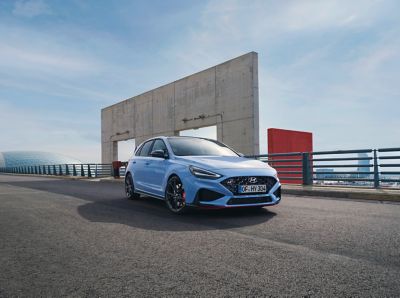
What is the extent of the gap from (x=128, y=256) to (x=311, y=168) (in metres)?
9.94

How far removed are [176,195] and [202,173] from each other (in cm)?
79

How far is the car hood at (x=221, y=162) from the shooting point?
19.1 ft

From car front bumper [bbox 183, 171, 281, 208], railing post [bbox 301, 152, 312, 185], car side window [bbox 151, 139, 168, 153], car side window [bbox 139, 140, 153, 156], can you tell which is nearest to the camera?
car front bumper [bbox 183, 171, 281, 208]

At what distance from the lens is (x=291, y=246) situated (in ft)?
12.2

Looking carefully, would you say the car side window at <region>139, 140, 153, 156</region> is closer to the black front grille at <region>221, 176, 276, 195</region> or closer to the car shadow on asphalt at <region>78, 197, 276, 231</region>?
the car shadow on asphalt at <region>78, 197, 276, 231</region>

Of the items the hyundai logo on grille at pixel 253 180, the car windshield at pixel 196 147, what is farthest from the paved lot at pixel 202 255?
the car windshield at pixel 196 147

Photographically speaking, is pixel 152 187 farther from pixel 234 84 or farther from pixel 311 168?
pixel 234 84

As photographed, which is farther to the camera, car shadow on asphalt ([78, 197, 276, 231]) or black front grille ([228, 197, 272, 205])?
black front grille ([228, 197, 272, 205])

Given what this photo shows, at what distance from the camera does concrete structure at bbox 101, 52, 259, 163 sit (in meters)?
21.8

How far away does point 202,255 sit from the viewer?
343 cm

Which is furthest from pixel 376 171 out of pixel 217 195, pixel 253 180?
pixel 217 195

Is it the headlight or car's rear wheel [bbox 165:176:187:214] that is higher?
the headlight

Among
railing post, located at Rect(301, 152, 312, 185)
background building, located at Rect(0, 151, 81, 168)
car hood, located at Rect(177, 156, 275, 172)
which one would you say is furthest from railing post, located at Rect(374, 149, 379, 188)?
background building, located at Rect(0, 151, 81, 168)

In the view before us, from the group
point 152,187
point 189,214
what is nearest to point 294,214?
point 189,214
